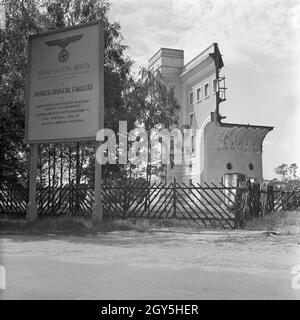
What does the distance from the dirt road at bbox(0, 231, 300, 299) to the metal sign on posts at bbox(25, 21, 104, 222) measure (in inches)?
172

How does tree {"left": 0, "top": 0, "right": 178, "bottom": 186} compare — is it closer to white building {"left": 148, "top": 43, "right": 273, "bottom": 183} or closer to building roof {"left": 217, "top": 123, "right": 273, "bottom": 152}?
white building {"left": 148, "top": 43, "right": 273, "bottom": 183}

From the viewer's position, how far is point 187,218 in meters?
16.9

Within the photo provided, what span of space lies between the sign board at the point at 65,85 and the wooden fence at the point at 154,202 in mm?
2508

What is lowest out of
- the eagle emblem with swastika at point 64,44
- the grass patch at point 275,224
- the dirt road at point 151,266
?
the dirt road at point 151,266

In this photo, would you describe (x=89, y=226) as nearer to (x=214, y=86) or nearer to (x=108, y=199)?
(x=108, y=199)

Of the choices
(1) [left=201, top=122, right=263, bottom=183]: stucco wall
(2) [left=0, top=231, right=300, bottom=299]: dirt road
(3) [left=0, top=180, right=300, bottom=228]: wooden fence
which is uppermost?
(1) [left=201, top=122, right=263, bottom=183]: stucco wall

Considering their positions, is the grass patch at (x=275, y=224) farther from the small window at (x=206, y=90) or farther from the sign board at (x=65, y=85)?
the small window at (x=206, y=90)

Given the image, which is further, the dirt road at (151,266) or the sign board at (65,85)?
the sign board at (65,85)

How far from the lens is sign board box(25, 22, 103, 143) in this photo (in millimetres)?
17047

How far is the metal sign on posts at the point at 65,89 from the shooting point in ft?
55.8

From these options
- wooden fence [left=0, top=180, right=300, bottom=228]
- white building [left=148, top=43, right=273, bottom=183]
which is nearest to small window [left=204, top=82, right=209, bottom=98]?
white building [left=148, top=43, right=273, bottom=183]

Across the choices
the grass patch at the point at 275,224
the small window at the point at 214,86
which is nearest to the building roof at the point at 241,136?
the small window at the point at 214,86

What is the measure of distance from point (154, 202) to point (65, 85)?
16.9 feet

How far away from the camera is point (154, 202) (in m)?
18.2
